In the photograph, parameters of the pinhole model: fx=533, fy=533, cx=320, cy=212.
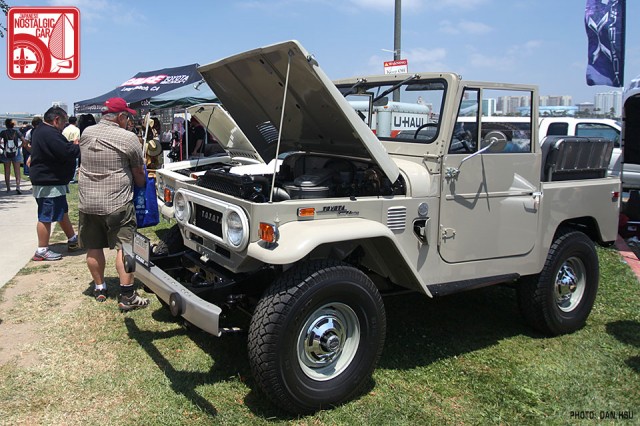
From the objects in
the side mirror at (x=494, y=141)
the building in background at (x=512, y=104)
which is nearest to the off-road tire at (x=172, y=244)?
the side mirror at (x=494, y=141)

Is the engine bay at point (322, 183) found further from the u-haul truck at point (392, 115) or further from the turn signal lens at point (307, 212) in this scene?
the u-haul truck at point (392, 115)

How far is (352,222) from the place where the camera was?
332cm

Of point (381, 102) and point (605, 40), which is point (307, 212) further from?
point (605, 40)

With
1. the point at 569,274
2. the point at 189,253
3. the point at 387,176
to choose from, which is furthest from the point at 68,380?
the point at 569,274

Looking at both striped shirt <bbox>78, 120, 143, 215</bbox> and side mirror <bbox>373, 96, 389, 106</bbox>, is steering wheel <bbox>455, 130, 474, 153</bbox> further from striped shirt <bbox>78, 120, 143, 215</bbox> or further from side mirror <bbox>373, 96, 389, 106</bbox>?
striped shirt <bbox>78, 120, 143, 215</bbox>

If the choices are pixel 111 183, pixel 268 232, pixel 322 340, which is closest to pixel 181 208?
pixel 111 183

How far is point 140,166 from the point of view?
4.75 m

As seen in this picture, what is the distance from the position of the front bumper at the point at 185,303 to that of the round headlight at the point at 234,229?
1.30 feet

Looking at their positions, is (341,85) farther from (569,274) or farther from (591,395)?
(591,395)

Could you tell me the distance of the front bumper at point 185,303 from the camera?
9.67ft

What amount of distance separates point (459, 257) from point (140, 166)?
2.85 metres

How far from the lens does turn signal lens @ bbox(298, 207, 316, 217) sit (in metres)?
3.24

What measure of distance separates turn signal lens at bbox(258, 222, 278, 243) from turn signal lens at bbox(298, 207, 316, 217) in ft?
0.78

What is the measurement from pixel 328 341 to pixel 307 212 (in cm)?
80
